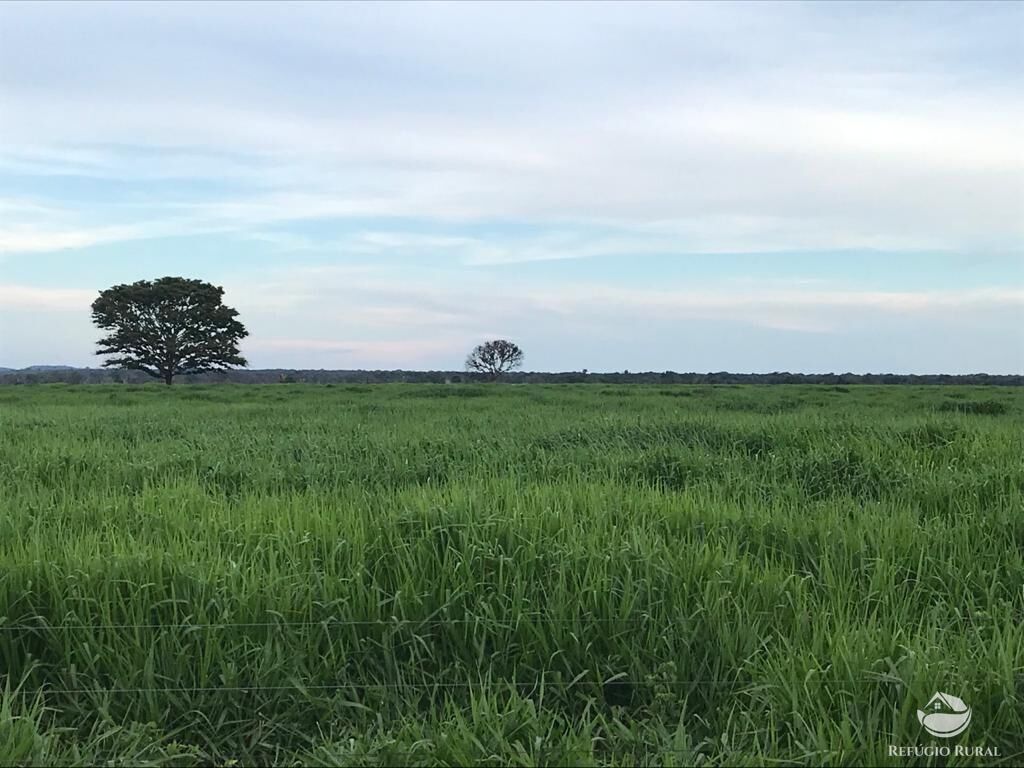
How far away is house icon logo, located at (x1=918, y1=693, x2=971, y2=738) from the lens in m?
1.78

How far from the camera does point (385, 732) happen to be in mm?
1956

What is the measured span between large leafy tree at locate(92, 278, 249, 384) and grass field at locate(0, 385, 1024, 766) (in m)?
45.3

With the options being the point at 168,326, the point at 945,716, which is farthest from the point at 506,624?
the point at 168,326

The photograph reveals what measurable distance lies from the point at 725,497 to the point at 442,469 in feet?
6.90

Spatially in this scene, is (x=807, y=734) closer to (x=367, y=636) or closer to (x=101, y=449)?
(x=367, y=636)

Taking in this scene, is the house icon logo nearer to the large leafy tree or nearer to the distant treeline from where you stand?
the distant treeline

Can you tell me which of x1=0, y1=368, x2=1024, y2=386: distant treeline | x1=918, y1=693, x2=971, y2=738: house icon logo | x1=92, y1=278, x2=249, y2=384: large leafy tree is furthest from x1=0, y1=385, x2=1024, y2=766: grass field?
x1=92, y1=278, x2=249, y2=384: large leafy tree

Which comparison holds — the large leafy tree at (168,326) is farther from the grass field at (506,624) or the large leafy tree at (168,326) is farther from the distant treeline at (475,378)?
the grass field at (506,624)

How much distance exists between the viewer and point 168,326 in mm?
45031

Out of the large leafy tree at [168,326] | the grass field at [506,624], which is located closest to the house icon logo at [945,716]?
the grass field at [506,624]

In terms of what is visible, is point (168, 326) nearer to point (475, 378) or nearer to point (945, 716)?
point (475, 378)

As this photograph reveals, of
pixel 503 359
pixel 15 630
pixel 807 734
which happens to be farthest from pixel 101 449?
pixel 503 359

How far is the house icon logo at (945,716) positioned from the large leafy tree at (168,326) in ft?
157

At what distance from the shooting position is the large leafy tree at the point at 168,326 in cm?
4422
